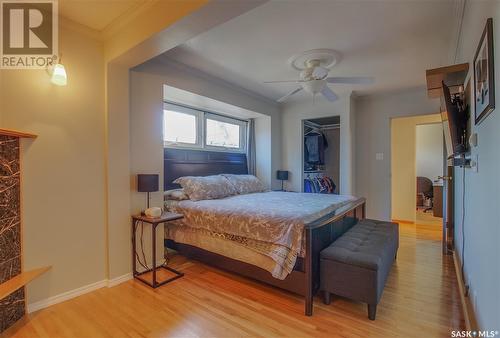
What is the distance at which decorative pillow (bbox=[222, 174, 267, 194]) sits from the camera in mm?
3916

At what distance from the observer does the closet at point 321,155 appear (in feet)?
17.6

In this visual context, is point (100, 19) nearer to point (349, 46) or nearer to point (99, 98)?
point (99, 98)

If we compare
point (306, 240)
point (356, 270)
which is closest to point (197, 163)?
point (306, 240)

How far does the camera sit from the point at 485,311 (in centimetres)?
132

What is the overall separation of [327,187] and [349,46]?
3.34 m

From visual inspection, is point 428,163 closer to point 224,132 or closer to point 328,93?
point 328,93

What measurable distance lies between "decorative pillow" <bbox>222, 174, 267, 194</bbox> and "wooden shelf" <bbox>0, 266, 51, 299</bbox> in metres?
2.43

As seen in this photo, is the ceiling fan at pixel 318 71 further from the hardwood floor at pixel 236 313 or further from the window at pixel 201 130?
the hardwood floor at pixel 236 313

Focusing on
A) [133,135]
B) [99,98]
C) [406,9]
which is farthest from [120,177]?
[406,9]

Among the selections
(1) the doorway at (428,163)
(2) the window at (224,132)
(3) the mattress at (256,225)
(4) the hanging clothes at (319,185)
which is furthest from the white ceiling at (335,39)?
(1) the doorway at (428,163)

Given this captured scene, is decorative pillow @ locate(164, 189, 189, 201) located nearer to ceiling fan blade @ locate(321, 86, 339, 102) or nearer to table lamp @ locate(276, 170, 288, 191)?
ceiling fan blade @ locate(321, 86, 339, 102)

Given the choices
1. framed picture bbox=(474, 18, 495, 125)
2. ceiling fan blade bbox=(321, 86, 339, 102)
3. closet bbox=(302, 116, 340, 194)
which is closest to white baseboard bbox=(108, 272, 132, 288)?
ceiling fan blade bbox=(321, 86, 339, 102)

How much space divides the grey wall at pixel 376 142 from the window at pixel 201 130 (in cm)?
240

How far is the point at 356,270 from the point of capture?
195 centimetres
